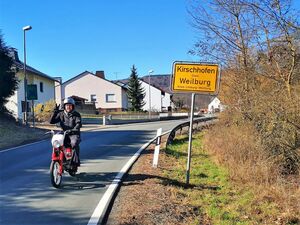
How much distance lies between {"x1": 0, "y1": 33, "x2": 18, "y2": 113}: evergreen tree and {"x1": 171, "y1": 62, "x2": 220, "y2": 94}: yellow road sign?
63.8 ft

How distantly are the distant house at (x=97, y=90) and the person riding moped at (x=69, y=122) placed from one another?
6927 cm

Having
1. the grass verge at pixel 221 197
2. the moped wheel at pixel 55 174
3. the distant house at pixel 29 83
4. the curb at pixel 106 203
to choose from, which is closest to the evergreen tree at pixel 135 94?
the distant house at pixel 29 83

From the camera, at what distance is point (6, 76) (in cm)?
2648

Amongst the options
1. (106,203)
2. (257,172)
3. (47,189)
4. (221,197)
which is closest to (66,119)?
(47,189)

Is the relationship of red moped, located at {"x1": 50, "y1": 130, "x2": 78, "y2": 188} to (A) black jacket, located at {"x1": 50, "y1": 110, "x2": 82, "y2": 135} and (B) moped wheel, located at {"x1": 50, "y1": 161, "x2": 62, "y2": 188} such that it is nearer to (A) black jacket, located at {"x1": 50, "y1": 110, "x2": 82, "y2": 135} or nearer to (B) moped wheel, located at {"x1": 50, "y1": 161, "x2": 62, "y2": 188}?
(B) moped wheel, located at {"x1": 50, "y1": 161, "x2": 62, "y2": 188}

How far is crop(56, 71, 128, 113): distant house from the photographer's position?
78.4m

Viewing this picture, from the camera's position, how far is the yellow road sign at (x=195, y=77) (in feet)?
29.3

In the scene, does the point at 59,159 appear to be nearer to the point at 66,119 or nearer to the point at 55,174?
the point at 55,174

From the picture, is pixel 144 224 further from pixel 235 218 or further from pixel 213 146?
pixel 213 146

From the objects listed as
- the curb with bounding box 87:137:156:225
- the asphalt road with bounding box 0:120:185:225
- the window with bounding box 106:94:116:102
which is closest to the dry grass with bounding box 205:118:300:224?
the curb with bounding box 87:137:156:225

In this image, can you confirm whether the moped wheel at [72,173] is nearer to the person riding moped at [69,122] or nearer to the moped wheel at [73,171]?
the moped wheel at [73,171]

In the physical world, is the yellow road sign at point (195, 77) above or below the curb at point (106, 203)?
above

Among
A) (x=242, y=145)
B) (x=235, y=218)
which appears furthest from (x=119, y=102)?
(x=235, y=218)

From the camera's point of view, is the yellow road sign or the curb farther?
the yellow road sign
